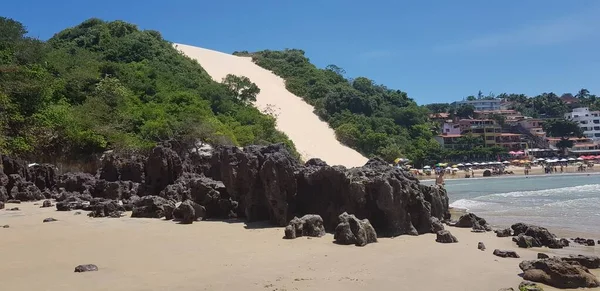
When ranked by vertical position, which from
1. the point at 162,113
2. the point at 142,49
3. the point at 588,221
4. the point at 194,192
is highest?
the point at 142,49

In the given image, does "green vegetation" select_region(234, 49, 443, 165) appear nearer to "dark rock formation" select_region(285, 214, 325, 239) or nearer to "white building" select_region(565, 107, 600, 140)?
"white building" select_region(565, 107, 600, 140)

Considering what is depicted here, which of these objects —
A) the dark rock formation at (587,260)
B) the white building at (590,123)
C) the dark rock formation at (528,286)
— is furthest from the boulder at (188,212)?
the white building at (590,123)

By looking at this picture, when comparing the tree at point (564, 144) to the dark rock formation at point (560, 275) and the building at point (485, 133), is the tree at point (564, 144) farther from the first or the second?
the dark rock formation at point (560, 275)

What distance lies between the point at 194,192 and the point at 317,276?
896 centimetres

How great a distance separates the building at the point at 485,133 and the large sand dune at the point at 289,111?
28.5m

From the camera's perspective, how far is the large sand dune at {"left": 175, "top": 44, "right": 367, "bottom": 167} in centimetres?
6183

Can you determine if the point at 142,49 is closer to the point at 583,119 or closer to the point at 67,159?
the point at 67,159

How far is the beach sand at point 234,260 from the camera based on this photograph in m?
6.86

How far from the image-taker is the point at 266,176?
42.7 feet

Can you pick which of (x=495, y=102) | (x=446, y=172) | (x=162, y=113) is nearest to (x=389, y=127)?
(x=446, y=172)

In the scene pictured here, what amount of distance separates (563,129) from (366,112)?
158 ft

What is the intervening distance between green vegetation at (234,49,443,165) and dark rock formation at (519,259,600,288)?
53.8 m

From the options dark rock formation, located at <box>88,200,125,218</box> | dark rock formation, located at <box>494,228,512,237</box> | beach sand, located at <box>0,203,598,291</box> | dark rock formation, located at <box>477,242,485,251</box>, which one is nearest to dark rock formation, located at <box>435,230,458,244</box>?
beach sand, located at <box>0,203,598,291</box>

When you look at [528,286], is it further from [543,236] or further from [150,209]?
[150,209]
